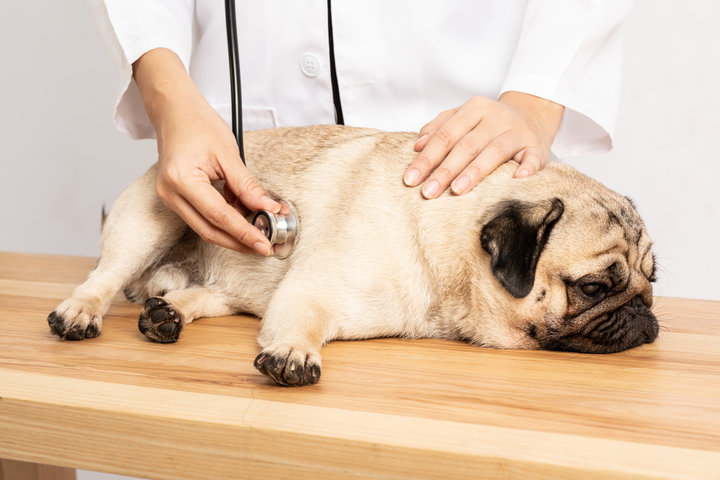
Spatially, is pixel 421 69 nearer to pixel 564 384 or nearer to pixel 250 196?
pixel 250 196

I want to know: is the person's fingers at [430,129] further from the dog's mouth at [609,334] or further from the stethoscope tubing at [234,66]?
the dog's mouth at [609,334]

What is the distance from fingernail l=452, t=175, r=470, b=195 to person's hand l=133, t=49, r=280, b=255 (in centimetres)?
41

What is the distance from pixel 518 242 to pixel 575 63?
873 mm

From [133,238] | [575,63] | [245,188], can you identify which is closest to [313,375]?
[245,188]

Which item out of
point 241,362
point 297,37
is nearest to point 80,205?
point 297,37

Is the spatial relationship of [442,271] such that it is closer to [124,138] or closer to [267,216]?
[267,216]

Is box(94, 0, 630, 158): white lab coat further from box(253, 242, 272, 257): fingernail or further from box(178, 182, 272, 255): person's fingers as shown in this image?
box(253, 242, 272, 257): fingernail

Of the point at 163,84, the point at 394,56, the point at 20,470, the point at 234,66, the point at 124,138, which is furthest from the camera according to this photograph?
the point at 124,138

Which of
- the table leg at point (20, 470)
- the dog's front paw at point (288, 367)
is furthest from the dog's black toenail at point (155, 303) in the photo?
the table leg at point (20, 470)

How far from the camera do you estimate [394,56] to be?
2246 mm

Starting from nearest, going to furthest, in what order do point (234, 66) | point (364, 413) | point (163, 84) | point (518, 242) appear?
1. point (364, 413)
2. point (518, 242)
3. point (234, 66)
4. point (163, 84)

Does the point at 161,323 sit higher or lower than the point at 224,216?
lower

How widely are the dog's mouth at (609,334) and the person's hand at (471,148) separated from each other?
38cm

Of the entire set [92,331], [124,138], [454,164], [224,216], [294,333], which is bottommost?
[124,138]
